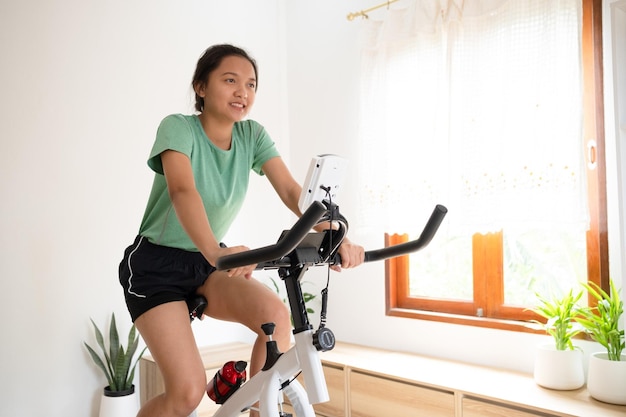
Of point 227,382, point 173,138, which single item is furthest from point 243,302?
point 173,138

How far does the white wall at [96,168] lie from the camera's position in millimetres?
3131

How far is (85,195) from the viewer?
3365 mm

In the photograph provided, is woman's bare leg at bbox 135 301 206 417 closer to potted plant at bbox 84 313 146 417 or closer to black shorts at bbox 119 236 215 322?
black shorts at bbox 119 236 215 322

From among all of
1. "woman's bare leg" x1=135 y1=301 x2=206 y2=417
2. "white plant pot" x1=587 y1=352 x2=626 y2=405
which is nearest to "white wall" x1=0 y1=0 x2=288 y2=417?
"woman's bare leg" x1=135 y1=301 x2=206 y2=417

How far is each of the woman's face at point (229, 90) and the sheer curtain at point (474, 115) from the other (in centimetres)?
150

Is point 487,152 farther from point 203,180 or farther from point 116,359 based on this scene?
point 116,359

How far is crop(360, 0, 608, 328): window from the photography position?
2.70m

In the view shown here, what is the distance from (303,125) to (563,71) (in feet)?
6.27

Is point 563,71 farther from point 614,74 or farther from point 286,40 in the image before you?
point 286,40

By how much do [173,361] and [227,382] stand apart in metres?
0.16

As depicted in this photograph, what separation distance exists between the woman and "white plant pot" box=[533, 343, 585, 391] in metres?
1.38

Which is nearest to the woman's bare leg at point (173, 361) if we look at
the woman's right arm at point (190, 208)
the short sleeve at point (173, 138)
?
the woman's right arm at point (190, 208)

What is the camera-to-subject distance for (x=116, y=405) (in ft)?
10.4

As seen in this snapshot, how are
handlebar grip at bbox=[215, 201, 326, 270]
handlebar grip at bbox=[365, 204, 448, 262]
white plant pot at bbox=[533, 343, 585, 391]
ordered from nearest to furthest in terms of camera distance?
1. handlebar grip at bbox=[215, 201, 326, 270]
2. handlebar grip at bbox=[365, 204, 448, 262]
3. white plant pot at bbox=[533, 343, 585, 391]
